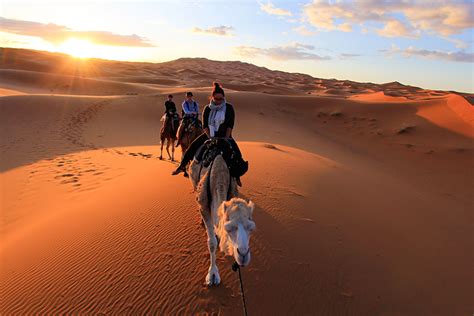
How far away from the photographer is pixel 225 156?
5660mm

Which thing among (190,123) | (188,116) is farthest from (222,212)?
(188,116)

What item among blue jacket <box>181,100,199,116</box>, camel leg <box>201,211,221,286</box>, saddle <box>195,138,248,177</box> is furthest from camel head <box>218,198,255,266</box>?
blue jacket <box>181,100,199,116</box>

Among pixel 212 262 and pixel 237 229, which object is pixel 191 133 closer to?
pixel 212 262

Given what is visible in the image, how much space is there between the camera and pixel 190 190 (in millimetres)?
8531

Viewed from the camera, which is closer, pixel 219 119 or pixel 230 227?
pixel 230 227

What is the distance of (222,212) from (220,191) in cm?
93

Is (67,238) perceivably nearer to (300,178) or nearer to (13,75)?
(300,178)

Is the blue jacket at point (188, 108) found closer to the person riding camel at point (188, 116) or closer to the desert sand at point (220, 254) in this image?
the person riding camel at point (188, 116)

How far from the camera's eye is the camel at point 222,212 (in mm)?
3537

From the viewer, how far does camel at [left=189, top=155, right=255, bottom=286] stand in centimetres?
354

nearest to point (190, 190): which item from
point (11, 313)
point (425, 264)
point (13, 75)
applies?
point (11, 313)

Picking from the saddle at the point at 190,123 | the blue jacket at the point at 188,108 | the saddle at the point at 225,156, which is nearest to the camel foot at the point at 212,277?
the saddle at the point at 225,156

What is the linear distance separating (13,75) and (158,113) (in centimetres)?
3381

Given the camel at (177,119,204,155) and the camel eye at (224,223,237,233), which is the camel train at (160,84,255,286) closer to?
the camel eye at (224,223,237,233)
